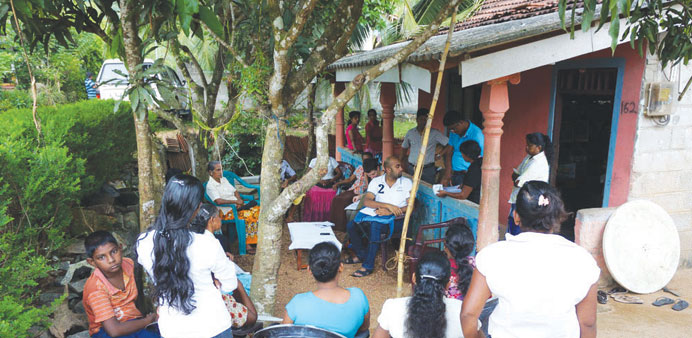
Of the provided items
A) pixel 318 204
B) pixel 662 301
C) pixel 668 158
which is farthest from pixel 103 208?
pixel 668 158

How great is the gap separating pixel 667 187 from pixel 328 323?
4535mm

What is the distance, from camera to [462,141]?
6066 mm

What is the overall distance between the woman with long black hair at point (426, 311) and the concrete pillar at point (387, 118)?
4.84 m

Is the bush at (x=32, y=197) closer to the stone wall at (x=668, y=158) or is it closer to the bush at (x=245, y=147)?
the stone wall at (x=668, y=158)

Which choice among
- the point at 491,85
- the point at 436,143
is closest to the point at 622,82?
the point at 491,85

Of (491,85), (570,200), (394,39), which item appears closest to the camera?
(491,85)

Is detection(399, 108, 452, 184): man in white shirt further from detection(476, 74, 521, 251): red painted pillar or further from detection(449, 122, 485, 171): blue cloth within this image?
detection(476, 74, 521, 251): red painted pillar

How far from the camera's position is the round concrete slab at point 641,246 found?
186 inches

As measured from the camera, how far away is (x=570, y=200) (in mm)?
7355

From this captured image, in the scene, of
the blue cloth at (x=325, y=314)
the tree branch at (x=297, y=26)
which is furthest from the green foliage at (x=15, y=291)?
the tree branch at (x=297, y=26)

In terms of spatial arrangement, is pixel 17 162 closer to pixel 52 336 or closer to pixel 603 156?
pixel 52 336

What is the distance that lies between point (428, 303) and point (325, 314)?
60 cm

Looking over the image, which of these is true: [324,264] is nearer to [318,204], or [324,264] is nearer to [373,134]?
[318,204]

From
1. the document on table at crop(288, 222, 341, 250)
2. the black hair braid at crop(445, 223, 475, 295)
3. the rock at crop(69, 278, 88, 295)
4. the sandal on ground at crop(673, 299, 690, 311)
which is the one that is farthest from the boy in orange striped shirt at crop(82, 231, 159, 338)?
the sandal on ground at crop(673, 299, 690, 311)
